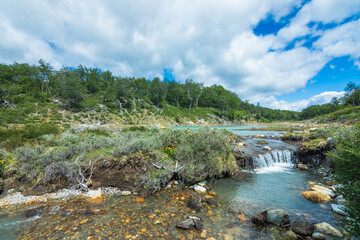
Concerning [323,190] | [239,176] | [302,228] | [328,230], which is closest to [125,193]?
[302,228]

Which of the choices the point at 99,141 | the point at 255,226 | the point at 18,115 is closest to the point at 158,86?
the point at 18,115

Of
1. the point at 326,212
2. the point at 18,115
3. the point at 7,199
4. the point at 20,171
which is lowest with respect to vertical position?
the point at 326,212

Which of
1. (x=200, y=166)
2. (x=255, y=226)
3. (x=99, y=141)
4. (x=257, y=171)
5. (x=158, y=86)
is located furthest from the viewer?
(x=158, y=86)

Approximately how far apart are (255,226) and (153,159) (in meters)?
5.60

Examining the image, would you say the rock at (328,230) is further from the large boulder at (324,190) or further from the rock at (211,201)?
the rock at (211,201)

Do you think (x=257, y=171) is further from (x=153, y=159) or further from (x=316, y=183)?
(x=153, y=159)

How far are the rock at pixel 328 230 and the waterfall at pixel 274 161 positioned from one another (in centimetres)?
679

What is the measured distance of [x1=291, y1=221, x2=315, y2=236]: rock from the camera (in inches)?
191

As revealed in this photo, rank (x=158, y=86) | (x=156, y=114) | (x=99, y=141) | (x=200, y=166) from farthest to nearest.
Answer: (x=158, y=86) < (x=156, y=114) < (x=99, y=141) < (x=200, y=166)

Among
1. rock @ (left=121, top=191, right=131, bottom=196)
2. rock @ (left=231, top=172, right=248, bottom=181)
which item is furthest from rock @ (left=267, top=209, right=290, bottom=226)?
rock @ (left=121, top=191, right=131, bottom=196)

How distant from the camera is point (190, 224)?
5.07 metres

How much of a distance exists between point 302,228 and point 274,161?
1055 centimetres

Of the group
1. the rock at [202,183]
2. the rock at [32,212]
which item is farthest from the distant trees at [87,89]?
the rock at [202,183]

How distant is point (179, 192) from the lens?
753 cm
